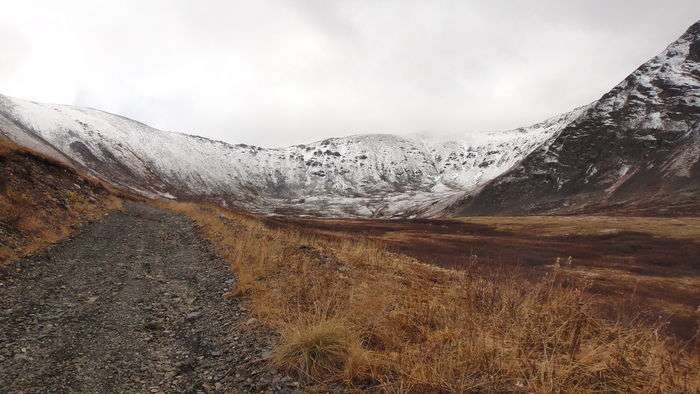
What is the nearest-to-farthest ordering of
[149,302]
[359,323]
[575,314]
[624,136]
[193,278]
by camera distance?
[575,314]
[359,323]
[149,302]
[193,278]
[624,136]

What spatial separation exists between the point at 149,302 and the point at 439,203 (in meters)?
183

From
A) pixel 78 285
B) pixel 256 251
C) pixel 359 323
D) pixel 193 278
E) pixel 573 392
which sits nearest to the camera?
pixel 573 392

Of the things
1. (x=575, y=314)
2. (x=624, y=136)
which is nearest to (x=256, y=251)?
(x=575, y=314)

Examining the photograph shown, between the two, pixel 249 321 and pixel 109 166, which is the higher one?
pixel 109 166

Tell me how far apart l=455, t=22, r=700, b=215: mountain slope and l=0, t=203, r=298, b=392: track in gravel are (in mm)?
129066

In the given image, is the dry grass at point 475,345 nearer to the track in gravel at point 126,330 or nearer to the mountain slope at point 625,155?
the track in gravel at point 126,330

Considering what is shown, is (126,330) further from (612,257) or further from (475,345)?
(612,257)

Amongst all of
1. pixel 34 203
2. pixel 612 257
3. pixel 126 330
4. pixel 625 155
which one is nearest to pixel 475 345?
pixel 126 330

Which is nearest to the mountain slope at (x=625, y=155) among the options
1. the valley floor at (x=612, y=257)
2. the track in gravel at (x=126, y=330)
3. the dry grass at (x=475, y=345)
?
the valley floor at (x=612, y=257)

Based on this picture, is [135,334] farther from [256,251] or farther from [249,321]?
[256,251]

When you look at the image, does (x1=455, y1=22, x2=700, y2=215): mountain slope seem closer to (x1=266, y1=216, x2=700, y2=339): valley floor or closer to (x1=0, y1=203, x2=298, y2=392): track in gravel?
(x1=266, y1=216, x2=700, y2=339): valley floor

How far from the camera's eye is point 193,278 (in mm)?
12812

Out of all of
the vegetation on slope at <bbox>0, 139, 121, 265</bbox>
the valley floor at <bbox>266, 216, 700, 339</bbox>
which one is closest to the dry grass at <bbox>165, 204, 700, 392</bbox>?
the valley floor at <bbox>266, 216, 700, 339</bbox>

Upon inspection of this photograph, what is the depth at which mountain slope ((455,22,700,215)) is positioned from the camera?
129000 millimetres
